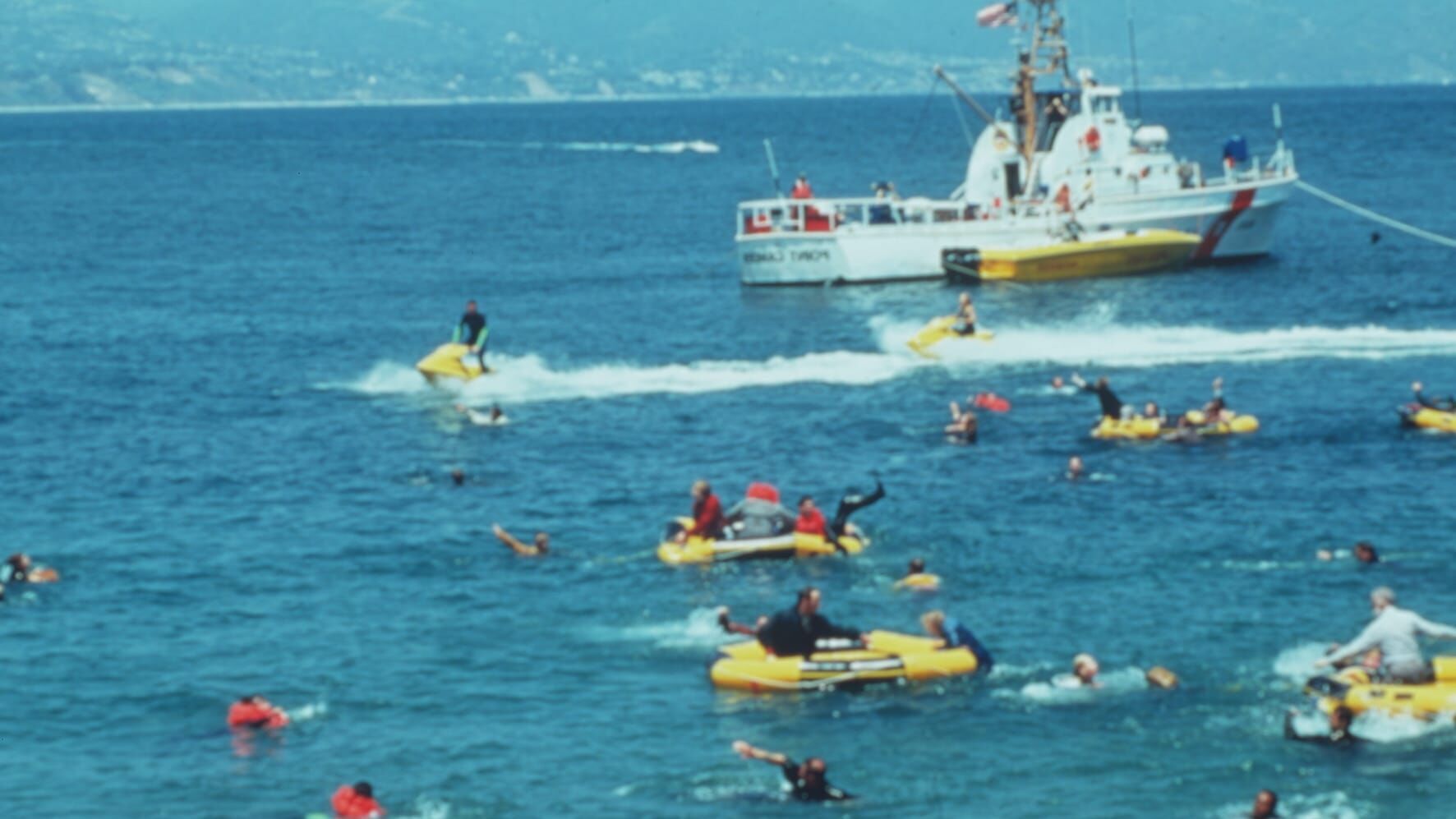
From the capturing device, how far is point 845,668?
36.3 m

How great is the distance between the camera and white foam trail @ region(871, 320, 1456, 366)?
68.6 meters

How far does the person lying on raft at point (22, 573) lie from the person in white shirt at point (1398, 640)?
25874mm

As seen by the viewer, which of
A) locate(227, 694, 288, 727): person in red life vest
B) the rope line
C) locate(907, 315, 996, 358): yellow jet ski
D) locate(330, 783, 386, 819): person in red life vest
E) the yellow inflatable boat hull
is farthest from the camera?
the rope line

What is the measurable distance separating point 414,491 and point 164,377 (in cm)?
2125

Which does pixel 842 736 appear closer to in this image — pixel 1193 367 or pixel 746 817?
pixel 746 817

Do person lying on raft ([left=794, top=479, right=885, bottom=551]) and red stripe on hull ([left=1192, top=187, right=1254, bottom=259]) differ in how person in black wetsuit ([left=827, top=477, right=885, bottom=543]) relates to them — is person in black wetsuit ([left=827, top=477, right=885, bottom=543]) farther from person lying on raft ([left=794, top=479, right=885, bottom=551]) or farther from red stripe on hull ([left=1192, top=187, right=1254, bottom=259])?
red stripe on hull ([left=1192, top=187, right=1254, bottom=259])

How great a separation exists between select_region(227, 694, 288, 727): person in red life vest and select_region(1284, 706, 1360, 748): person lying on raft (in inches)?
631

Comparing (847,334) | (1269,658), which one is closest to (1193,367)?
(847,334)

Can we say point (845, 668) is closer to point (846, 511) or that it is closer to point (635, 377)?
point (846, 511)

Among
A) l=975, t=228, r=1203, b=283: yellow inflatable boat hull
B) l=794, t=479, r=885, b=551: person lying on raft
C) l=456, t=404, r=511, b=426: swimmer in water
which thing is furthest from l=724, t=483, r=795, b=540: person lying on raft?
l=975, t=228, r=1203, b=283: yellow inflatable boat hull

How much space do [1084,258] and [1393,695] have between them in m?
52.6

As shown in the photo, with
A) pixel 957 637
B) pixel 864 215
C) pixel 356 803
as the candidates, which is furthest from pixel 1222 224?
pixel 356 803

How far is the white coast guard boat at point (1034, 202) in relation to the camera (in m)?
86.4

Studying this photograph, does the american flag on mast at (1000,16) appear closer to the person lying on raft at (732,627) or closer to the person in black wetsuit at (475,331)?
the person in black wetsuit at (475,331)
